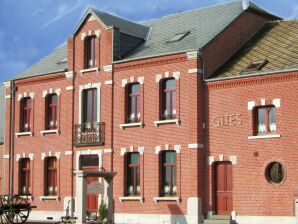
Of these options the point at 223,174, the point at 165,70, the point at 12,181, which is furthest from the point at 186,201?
the point at 12,181

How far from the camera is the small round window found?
29078 mm

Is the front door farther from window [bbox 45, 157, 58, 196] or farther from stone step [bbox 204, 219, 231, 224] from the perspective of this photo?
stone step [bbox 204, 219, 231, 224]

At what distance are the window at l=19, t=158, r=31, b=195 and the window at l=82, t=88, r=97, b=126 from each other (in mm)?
5213

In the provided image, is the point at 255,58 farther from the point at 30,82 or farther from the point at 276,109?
the point at 30,82

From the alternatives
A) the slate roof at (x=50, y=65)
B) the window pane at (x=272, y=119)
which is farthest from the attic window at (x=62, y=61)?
the window pane at (x=272, y=119)

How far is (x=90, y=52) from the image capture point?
36.8 meters

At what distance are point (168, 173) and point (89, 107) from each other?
6.45 m

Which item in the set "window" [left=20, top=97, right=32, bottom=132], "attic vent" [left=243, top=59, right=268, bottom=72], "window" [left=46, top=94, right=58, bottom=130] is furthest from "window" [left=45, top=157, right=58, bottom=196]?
"attic vent" [left=243, top=59, right=268, bottom=72]

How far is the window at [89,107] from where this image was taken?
119 ft

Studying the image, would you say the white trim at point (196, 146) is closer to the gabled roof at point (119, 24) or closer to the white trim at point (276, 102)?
the white trim at point (276, 102)

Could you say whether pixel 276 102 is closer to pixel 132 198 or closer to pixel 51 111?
pixel 132 198

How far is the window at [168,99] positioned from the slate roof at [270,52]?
225cm

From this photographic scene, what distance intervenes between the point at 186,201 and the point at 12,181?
12743mm

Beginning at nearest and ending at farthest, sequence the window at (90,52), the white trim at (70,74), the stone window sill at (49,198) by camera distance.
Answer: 1. the window at (90,52)
2. the stone window sill at (49,198)
3. the white trim at (70,74)
